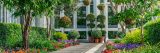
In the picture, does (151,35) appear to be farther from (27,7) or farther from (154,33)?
(27,7)

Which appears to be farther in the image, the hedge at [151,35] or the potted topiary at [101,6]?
the potted topiary at [101,6]

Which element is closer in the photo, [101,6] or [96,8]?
[101,6]

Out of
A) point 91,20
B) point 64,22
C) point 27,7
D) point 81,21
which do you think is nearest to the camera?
point 27,7

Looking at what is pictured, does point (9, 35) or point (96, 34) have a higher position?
point (9, 35)

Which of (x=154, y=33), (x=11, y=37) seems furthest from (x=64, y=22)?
(x=154, y=33)

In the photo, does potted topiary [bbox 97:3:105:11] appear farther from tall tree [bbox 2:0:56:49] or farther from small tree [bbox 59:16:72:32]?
tall tree [bbox 2:0:56:49]

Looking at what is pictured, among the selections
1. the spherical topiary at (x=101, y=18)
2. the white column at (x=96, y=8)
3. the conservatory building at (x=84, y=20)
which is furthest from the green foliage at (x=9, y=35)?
the white column at (x=96, y=8)

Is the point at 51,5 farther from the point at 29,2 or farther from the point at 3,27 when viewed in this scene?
the point at 3,27

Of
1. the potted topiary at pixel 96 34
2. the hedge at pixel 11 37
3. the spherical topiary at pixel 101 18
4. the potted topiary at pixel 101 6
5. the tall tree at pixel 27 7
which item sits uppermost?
the potted topiary at pixel 101 6

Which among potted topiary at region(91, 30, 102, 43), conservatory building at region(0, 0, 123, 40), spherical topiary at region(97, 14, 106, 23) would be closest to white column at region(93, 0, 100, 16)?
conservatory building at region(0, 0, 123, 40)

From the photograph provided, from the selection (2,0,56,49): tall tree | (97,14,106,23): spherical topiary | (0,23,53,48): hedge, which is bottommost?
(0,23,53,48): hedge

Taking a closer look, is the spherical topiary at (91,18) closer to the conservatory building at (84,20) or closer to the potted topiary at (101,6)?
the potted topiary at (101,6)

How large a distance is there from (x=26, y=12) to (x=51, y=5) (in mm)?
1112

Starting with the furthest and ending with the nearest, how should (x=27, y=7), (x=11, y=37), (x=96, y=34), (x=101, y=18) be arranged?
(x=101, y=18), (x=96, y=34), (x=11, y=37), (x=27, y=7)
